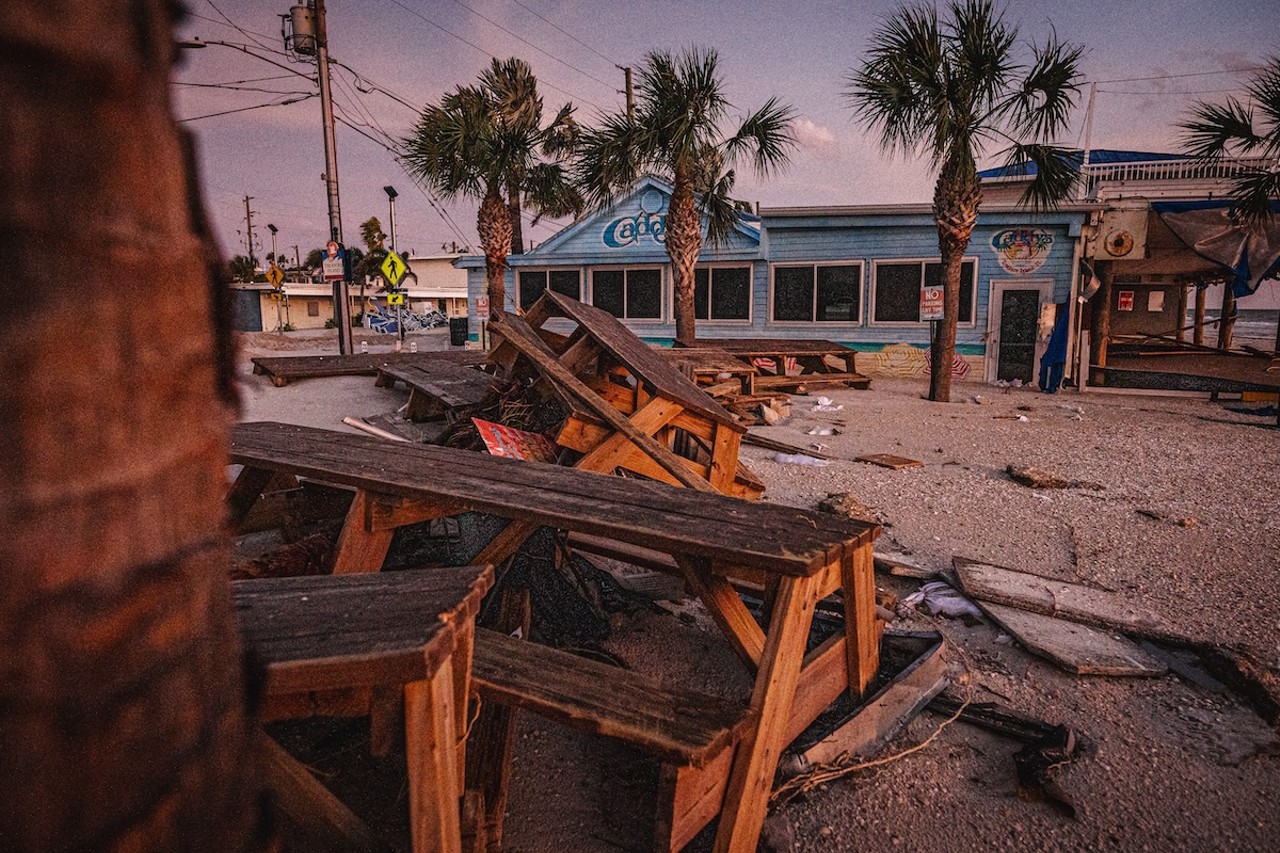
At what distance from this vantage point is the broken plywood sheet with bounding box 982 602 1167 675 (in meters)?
3.07

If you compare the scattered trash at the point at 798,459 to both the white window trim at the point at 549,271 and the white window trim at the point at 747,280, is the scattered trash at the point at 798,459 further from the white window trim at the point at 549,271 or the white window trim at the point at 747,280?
the white window trim at the point at 549,271

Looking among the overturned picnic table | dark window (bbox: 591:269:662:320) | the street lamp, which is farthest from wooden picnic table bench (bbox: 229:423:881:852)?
the street lamp

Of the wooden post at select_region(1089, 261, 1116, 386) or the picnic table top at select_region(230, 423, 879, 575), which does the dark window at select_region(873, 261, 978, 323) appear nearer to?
the wooden post at select_region(1089, 261, 1116, 386)

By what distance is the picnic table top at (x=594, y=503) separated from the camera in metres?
2.09

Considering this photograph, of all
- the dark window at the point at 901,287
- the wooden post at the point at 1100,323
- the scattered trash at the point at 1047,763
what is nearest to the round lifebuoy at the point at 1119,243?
the wooden post at the point at 1100,323

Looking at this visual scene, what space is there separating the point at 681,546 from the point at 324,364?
10.8 m

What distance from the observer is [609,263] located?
19000 mm

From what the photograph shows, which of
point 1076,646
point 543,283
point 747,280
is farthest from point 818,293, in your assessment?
point 1076,646

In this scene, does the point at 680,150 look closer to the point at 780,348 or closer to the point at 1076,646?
the point at 780,348

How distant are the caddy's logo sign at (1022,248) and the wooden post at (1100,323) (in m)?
1.18

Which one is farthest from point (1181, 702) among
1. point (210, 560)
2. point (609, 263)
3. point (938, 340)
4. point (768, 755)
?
point (609, 263)

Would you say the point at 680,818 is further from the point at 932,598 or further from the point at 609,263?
the point at 609,263

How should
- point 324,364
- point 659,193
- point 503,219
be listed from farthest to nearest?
point 659,193 → point 503,219 → point 324,364

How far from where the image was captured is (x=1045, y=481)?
6.22m
